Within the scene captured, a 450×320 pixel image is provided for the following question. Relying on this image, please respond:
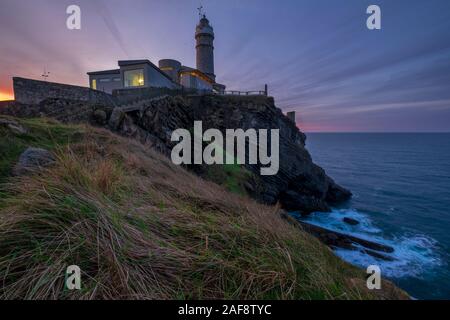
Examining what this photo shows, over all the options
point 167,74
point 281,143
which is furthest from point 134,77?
point 281,143

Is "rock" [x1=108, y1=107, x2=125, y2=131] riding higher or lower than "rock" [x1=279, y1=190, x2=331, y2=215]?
higher

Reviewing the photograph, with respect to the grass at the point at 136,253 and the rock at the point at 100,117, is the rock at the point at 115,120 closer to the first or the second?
the rock at the point at 100,117

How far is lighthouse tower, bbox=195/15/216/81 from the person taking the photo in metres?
44.6

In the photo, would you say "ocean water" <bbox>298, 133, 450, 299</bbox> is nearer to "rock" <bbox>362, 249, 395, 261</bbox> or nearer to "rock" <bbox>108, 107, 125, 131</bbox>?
"rock" <bbox>362, 249, 395, 261</bbox>

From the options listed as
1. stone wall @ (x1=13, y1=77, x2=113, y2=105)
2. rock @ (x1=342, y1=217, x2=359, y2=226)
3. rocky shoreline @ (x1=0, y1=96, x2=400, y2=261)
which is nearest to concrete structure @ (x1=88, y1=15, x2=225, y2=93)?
rocky shoreline @ (x1=0, y1=96, x2=400, y2=261)

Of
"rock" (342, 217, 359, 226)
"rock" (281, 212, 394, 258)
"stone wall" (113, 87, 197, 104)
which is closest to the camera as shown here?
"stone wall" (113, 87, 197, 104)

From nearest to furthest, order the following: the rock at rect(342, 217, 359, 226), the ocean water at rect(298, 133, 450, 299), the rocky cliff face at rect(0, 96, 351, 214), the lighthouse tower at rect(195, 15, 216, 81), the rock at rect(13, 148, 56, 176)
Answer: the rock at rect(13, 148, 56, 176), the ocean water at rect(298, 133, 450, 299), the rock at rect(342, 217, 359, 226), the rocky cliff face at rect(0, 96, 351, 214), the lighthouse tower at rect(195, 15, 216, 81)

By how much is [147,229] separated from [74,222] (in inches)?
28.8

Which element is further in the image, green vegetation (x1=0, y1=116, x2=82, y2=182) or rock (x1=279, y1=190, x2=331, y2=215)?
rock (x1=279, y1=190, x2=331, y2=215)

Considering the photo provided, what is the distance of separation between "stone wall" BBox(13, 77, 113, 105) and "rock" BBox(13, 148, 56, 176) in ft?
37.9

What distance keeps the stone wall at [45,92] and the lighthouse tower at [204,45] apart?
35215 millimetres

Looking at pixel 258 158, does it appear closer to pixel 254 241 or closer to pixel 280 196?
pixel 280 196

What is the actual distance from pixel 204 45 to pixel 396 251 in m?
47.3

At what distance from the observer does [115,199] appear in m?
2.91
